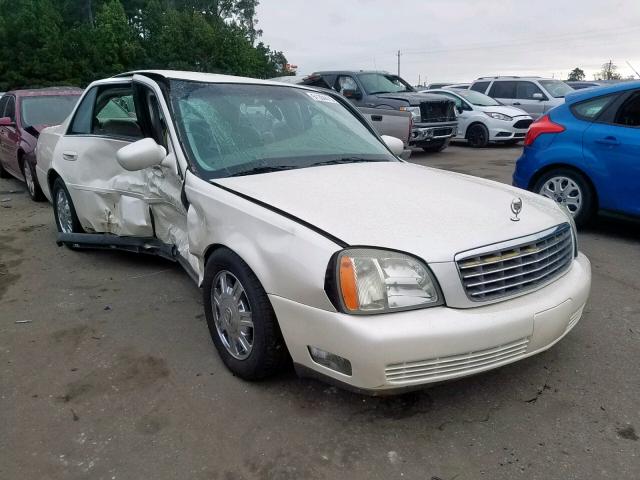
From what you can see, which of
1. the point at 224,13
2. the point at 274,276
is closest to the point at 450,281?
the point at 274,276

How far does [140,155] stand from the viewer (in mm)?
3346

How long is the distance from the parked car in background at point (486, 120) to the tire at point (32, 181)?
9245 millimetres

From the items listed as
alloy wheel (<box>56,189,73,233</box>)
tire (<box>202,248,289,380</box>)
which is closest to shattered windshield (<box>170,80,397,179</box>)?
tire (<box>202,248,289,380</box>)

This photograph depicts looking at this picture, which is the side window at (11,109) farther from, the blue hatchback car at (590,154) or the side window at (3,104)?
the blue hatchback car at (590,154)

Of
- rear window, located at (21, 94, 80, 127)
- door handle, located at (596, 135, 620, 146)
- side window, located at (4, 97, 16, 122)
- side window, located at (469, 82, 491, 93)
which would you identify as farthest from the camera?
side window, located at (469, 82, 491, 93)

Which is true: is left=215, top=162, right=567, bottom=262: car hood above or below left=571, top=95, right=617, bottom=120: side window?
below

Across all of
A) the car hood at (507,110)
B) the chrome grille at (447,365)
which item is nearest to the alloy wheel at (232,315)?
the chrome grille at (447,365)

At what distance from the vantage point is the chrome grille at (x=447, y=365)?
2.28 meters

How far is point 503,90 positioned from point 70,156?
13433 millimetres

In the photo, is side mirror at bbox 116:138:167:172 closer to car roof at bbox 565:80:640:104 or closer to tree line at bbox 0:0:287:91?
car roof at bbox 565:80:640:104

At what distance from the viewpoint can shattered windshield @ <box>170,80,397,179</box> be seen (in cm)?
A: 335

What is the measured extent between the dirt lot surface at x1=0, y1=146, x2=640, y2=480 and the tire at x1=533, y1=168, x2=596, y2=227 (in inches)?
72.9

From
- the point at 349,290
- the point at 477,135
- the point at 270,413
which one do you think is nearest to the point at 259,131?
the point at 349,290

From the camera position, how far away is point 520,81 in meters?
15.2
